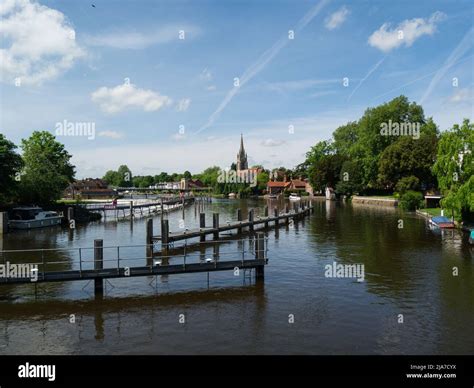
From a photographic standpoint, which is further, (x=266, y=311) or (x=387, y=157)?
(x=387, y=157)

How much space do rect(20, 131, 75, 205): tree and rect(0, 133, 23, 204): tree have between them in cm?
532

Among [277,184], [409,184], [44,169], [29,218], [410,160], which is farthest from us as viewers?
[277,184]

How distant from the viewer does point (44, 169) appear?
206ft

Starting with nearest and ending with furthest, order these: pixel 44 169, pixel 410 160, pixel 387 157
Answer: pixel 44 169 < pixel 410 160 < pixel 387 157

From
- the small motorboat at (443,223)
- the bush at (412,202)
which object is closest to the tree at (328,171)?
the bush at (412,202)

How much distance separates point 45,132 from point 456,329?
79.7 meters

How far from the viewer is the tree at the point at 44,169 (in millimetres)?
57188

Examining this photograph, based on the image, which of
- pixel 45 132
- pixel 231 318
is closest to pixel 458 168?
pixel 231 318

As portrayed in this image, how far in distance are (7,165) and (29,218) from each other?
633 centimetres

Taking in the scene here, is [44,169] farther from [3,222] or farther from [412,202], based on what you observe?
[412,202]

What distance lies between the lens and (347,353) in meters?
14.2

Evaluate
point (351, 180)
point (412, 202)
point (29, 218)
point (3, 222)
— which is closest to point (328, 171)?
point (351, 180)

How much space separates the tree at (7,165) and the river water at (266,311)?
75.2 ft
